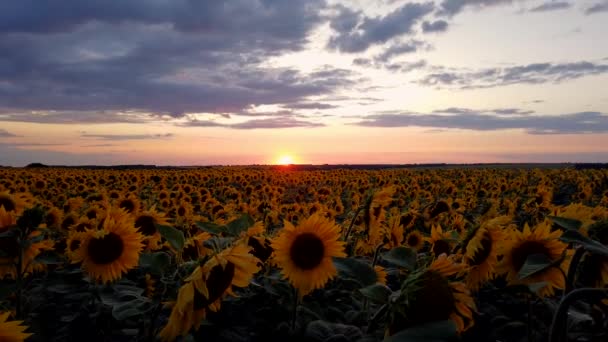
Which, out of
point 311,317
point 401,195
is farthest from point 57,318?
point 401,195

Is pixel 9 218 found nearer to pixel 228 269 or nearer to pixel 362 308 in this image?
pixel 228 269

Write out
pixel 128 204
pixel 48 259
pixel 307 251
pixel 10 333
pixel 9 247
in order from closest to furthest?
pixel 10 333, pixel 307 251, pixel 9 247, pixel 48 259, pixel 128 204

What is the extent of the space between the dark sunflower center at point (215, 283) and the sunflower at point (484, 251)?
1.54 m

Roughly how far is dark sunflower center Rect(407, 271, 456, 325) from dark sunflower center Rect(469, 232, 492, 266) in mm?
1102

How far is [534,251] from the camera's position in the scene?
3.02m

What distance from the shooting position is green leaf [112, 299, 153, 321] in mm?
3119

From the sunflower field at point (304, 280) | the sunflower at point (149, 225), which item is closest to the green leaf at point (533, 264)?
the sunflower field at point (304, 280)

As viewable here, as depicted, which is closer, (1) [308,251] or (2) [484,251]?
(2) [484,251]

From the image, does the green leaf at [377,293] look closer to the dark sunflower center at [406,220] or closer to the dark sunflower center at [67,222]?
the dark sunflower center at [406,220]

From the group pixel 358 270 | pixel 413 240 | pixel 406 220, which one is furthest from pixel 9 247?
pixel 406 220

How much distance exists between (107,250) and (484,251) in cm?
325

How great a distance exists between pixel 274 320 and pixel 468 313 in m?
2.67

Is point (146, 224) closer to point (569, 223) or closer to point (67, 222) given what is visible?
point (67, 222)

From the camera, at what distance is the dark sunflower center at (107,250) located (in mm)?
4363
